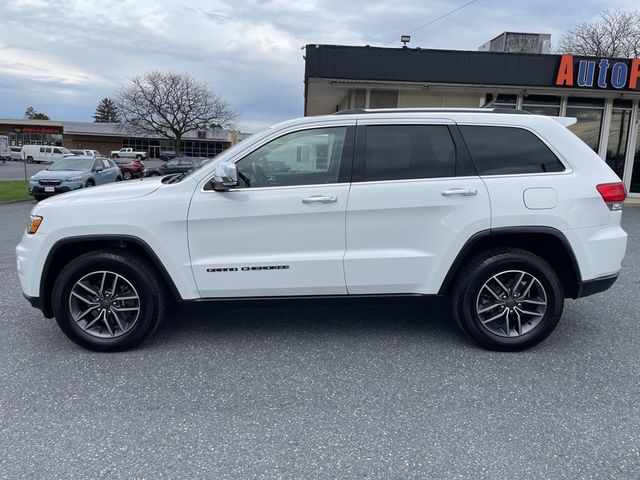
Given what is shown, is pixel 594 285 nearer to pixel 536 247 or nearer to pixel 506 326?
pixel 536 247

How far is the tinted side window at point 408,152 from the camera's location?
392 cm

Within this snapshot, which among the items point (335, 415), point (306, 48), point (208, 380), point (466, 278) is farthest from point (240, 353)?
point (306, 48)

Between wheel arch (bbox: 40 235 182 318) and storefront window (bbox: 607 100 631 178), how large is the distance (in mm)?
15819

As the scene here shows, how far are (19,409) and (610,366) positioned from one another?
13.8 ft

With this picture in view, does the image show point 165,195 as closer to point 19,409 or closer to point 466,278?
point 19,409

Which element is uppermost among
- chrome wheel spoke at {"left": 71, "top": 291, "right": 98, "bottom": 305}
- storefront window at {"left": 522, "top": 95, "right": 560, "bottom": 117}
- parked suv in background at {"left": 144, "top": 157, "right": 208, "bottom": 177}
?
storefront window at {"left": 522, "top": 95, "right": 560, "bottom": 117}

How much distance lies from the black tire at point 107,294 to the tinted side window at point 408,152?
189cm

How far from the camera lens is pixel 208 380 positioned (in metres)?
3.53

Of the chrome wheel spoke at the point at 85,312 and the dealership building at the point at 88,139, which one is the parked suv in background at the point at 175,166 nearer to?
the chrome wheel spoke at the point at 85,312

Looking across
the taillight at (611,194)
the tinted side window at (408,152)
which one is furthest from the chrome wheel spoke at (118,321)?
the taillight at (611,194)

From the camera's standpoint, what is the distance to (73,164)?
57.0 feet

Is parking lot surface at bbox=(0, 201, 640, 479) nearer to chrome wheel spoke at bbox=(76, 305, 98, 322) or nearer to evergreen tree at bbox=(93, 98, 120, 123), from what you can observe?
chrome wheel spoke at bbox=(76, 305, 98, 322)

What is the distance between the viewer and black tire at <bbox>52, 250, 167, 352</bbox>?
12.4 ft

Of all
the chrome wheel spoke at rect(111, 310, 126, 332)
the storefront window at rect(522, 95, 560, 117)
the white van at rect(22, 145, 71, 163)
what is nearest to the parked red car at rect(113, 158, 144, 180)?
the white van at rect(22, 145, 71, 163)
